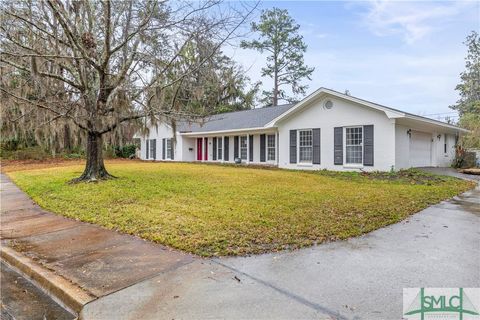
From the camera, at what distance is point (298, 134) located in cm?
1588

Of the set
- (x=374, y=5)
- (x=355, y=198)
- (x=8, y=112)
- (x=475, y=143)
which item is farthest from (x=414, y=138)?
(x=8, y=112)

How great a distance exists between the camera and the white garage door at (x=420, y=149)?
585 inches

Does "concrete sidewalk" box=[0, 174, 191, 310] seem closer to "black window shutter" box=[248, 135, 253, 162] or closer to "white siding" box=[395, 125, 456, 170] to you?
"white siding" box=[395, 125, 456, 170]

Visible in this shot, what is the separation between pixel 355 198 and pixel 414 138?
964cm

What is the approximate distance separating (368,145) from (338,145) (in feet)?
4.41

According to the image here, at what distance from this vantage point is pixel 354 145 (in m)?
13.9

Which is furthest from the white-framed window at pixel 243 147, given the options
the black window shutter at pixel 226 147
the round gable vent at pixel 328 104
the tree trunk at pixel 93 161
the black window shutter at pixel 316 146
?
the tree trunk at pixel 93 161

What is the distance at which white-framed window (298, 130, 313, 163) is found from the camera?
15.5 meters

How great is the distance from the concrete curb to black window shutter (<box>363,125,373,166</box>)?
12436mm

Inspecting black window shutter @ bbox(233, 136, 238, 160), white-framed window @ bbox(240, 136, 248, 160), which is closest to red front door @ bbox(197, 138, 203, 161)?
black window shutter @ bbox(233, 136, 238, 160)

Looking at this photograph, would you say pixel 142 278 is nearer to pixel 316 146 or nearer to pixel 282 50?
pixel 316 146

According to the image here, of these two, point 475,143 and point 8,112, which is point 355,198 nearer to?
point 8,112

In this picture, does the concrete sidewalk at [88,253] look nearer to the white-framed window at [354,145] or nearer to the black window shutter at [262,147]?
the white-framed window at [354,145]

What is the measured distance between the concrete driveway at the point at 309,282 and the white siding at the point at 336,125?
8958 mm
